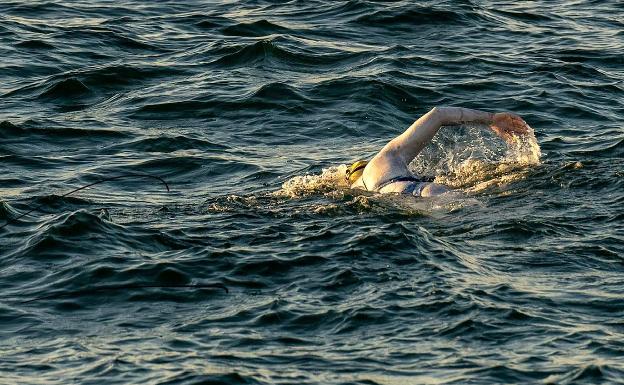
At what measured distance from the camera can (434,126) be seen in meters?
11.1

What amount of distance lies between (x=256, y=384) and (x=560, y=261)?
2984 mm

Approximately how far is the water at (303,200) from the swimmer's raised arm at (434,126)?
1.79 ft

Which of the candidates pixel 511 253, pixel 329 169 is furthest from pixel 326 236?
pixel 329 169

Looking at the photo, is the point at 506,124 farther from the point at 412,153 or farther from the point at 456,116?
the point at 412,153

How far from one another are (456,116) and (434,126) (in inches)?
9.0

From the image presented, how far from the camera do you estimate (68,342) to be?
8.09 meters

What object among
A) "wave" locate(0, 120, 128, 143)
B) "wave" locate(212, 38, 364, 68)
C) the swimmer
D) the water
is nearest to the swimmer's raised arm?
the swimmer

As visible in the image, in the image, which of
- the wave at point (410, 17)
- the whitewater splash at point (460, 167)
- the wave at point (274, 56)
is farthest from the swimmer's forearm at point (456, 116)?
the wave at point (410, 17)

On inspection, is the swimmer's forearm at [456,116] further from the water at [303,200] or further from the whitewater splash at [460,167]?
the water at [303,200]

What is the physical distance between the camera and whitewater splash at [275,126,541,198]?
11.5 m

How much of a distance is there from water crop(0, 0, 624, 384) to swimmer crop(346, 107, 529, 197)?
0.18 meters

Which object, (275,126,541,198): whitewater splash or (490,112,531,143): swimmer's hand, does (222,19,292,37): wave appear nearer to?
(275,126,541,198): whitewater splash

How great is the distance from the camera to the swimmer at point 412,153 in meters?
10.8

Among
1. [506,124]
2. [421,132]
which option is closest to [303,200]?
[421,132]
